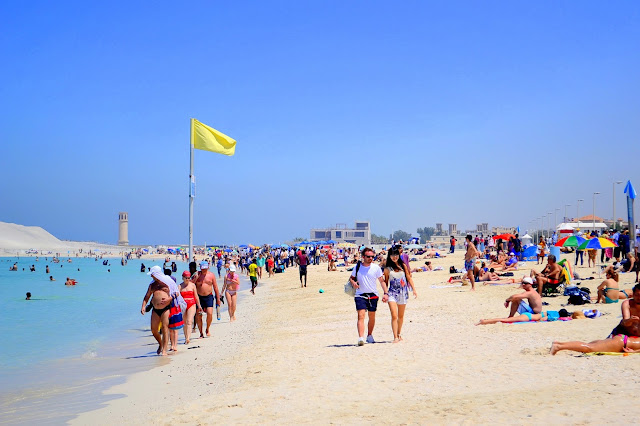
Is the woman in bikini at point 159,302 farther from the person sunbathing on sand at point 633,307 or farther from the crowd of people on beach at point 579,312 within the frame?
the person sunbathing on sand at point 633,307

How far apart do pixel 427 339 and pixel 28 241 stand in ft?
558

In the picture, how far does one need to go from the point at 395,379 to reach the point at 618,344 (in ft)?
9.15

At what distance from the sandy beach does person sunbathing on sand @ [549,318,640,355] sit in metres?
0.14

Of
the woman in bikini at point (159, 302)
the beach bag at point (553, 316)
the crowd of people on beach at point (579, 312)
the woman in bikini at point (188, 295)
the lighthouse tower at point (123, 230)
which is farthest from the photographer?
the lighthouse tower at point (123, 230)

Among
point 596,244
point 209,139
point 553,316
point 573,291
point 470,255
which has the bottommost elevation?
point 553,316

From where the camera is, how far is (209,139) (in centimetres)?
1269

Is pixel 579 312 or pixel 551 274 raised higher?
pixel 551 274

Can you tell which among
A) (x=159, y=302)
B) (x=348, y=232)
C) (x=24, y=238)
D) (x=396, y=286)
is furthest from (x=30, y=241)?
(x=396, y=286)

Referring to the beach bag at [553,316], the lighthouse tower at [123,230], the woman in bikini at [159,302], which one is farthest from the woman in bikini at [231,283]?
the lighthouse tower at [123,230]

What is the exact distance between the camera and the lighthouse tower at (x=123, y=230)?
623 feet

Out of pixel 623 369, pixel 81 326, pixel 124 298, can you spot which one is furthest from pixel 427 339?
pixel 124 298

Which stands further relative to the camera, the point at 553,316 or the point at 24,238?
the point at 24,238

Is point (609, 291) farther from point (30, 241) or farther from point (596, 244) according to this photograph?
point (30, 241)

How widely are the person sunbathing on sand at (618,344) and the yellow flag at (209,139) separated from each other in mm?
8652
